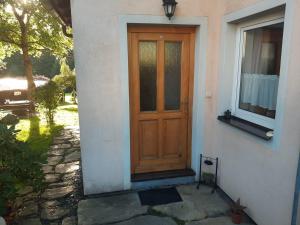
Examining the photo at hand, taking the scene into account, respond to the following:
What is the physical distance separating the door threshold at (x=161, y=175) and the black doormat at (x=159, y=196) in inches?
7.7

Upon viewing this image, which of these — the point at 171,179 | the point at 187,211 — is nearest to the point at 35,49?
the point at 171,179

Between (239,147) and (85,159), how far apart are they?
220 cm

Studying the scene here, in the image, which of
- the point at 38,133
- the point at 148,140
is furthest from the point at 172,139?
the point at 38,133

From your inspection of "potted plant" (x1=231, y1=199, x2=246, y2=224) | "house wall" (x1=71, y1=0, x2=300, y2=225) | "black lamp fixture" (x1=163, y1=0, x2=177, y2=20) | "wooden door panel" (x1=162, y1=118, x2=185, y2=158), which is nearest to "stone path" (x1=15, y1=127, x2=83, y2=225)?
"house wall" (x1=71, y1=0, x2=300, y2=225)

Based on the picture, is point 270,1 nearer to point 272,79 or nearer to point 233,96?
point 272,79

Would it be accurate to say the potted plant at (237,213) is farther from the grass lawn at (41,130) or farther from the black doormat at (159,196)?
the grass lawn at (41,130)

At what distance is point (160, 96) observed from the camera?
383cm

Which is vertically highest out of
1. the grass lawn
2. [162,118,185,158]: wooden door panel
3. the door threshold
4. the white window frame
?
the white window frame

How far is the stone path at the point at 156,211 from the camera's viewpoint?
3068 millimetres

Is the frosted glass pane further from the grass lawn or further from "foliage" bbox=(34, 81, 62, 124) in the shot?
"foliage" bbox=(34, 81, 62, 124)

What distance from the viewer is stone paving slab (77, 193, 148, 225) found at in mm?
3115

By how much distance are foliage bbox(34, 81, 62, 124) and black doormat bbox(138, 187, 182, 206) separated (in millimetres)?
5485

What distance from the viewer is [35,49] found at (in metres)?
11.3

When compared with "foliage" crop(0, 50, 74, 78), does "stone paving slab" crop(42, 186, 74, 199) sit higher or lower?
lower
